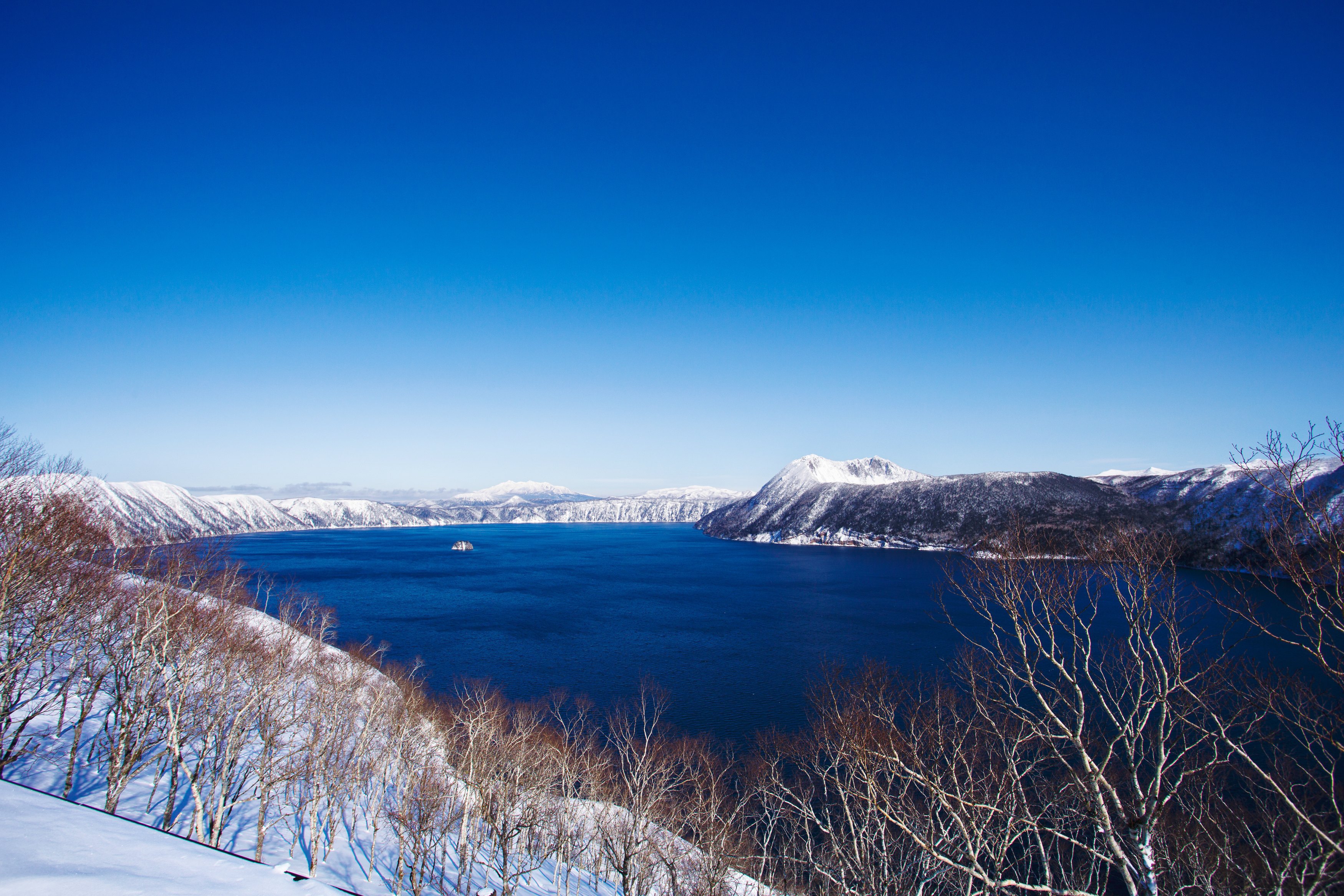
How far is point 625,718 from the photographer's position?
1167 inches

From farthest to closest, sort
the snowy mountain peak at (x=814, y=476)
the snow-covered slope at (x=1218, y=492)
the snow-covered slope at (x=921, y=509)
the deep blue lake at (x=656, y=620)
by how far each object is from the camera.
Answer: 1. the snowy mountain peak at (x=814, y=476)
2. the snow-covered slope at (x=921, y=509)
3. the snow-covered slope at (x=1218, y=492)
4. the deep blue lake at (x=656, y=620)

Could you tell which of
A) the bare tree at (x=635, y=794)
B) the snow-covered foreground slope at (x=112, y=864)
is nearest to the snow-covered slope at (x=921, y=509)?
the bare tree at (x=635, y=794)

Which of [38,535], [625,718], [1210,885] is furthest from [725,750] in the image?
[38,535]

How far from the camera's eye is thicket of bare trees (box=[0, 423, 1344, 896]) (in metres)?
11.0

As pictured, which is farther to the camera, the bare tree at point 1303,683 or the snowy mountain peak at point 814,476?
the snowy mountain peak at point 814,476

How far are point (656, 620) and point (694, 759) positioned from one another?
3300 cm

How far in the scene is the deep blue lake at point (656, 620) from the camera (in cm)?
3644

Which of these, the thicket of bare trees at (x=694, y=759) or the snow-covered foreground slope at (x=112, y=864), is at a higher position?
the snow-covered foreground slope at (x=112, y=864)

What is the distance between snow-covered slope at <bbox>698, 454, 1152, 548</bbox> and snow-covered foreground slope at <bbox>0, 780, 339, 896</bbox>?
413 feet

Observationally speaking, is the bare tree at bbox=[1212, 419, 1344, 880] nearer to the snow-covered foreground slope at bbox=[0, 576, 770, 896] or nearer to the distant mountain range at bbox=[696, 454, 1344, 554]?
the snow-covered foreground slope at bbox=[0, 576, 770, 896]

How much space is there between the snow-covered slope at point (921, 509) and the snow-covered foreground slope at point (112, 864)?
125802mm

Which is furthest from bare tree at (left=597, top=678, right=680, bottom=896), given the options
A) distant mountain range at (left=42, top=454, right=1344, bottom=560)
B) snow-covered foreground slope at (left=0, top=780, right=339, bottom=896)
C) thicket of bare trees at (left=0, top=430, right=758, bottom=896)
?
distant mountain range at (left=42, top=454, right=1344, bottom=560)

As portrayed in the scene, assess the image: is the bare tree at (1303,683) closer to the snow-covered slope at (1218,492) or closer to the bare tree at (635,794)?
the bare tree at (635,794)

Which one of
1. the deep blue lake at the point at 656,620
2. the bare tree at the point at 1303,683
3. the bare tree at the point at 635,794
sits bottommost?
the deep blue lake at the point at 656,620
